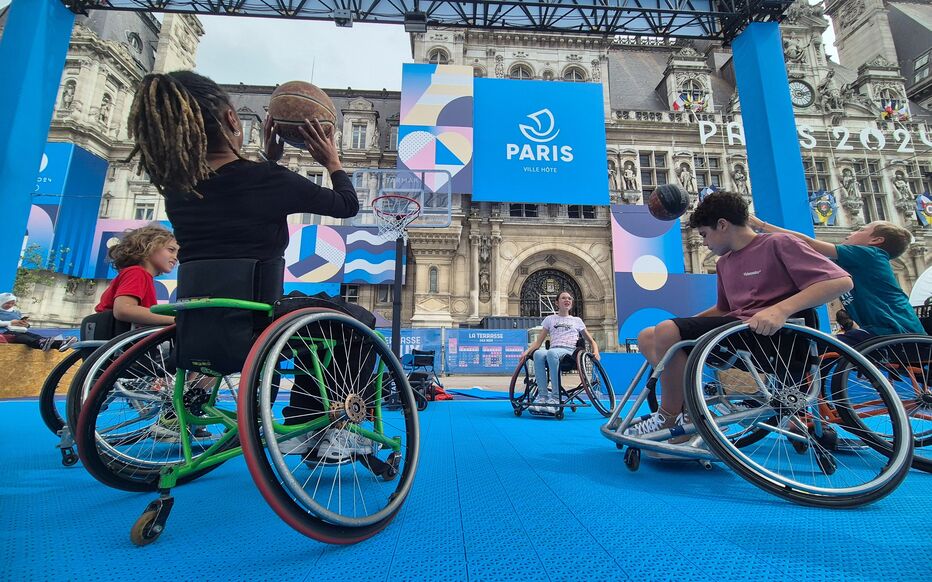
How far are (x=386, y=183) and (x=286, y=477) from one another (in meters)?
10.0

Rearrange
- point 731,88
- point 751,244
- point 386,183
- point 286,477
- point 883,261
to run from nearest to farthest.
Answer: point 286,477
point 751,244
point 883,261
point 386,183
point 731,88

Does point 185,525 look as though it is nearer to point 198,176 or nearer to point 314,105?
point 198,176

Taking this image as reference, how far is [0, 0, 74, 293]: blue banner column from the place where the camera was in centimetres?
564

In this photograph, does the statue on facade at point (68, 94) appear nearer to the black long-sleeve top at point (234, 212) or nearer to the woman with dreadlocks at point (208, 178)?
the woman with dreadlocks at point (208, 178)

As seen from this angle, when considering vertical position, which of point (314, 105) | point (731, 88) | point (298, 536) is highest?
point (731, 88)

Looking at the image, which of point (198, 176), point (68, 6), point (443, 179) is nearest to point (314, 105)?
point (198, 176)

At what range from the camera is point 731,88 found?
66.9ft

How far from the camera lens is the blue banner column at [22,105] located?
5.64 meters

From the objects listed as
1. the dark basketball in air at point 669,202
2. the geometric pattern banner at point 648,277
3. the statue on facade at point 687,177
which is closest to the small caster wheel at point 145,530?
the dark basketball in air at point 669,202

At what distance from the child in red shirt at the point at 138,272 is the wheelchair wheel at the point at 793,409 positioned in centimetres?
265

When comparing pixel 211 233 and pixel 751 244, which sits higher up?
pixel 751 244

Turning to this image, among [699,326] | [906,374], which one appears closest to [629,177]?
[906,374]

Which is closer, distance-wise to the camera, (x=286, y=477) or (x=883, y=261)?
(x=286, y=477)

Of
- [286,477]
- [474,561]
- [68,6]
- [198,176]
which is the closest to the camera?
[286,477]
